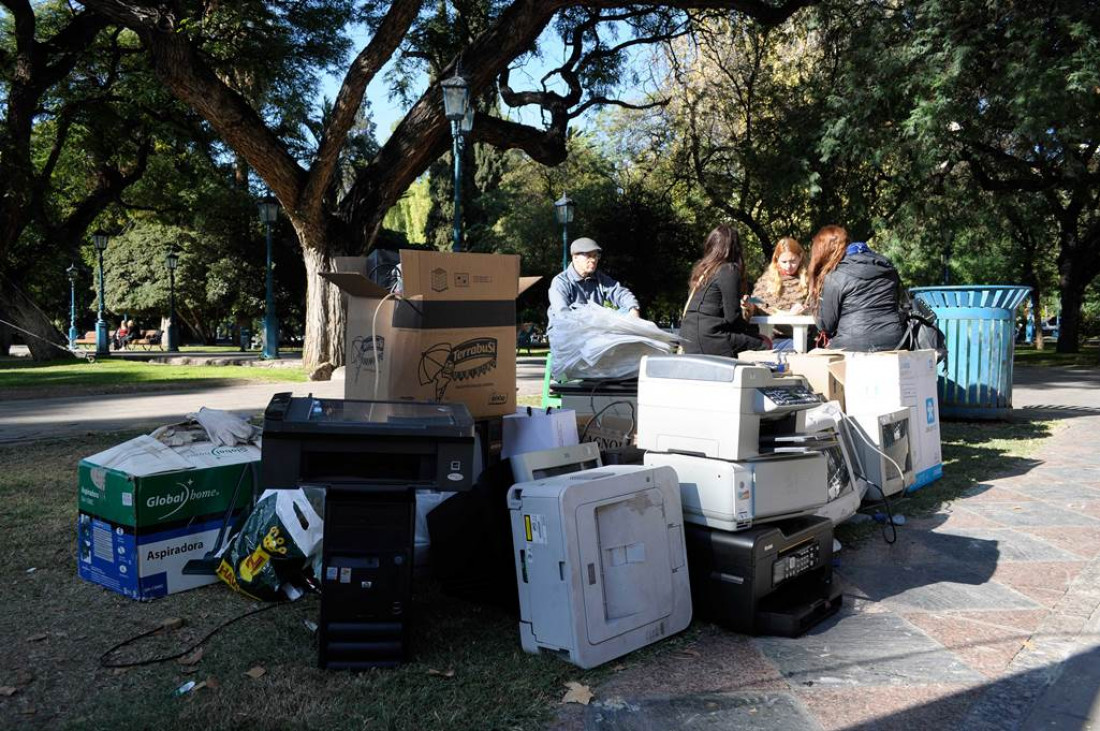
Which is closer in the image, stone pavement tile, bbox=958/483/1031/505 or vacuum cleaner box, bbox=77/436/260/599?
vacuum cleaner box, bbox=77/436/260/599

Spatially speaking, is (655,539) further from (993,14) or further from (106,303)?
(106,303)

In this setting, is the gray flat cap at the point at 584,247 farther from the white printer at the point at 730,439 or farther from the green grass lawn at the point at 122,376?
the green grass lawn at the point at 122,376

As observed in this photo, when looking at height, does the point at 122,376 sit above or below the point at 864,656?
above

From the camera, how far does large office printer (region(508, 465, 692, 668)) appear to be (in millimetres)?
2689

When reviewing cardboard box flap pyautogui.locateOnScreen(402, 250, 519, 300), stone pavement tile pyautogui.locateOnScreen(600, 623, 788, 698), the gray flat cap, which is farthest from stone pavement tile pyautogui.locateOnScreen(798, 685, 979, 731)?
the gray flat cap

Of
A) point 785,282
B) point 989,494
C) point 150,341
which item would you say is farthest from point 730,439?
point 150,341

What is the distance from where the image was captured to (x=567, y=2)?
12.1m

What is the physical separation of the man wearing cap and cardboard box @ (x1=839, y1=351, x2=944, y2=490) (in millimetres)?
1712

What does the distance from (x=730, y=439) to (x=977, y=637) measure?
1259 mm

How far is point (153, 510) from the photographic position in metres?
3.32

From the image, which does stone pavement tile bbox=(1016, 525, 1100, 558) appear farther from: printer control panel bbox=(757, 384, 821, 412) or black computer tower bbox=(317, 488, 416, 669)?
black computer tower bbox=(317, 488, 416, 669)

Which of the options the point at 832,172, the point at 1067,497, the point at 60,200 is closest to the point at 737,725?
the point at 1067,497

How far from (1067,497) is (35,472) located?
7.49m

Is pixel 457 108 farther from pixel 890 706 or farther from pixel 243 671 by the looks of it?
pixel 890 706
